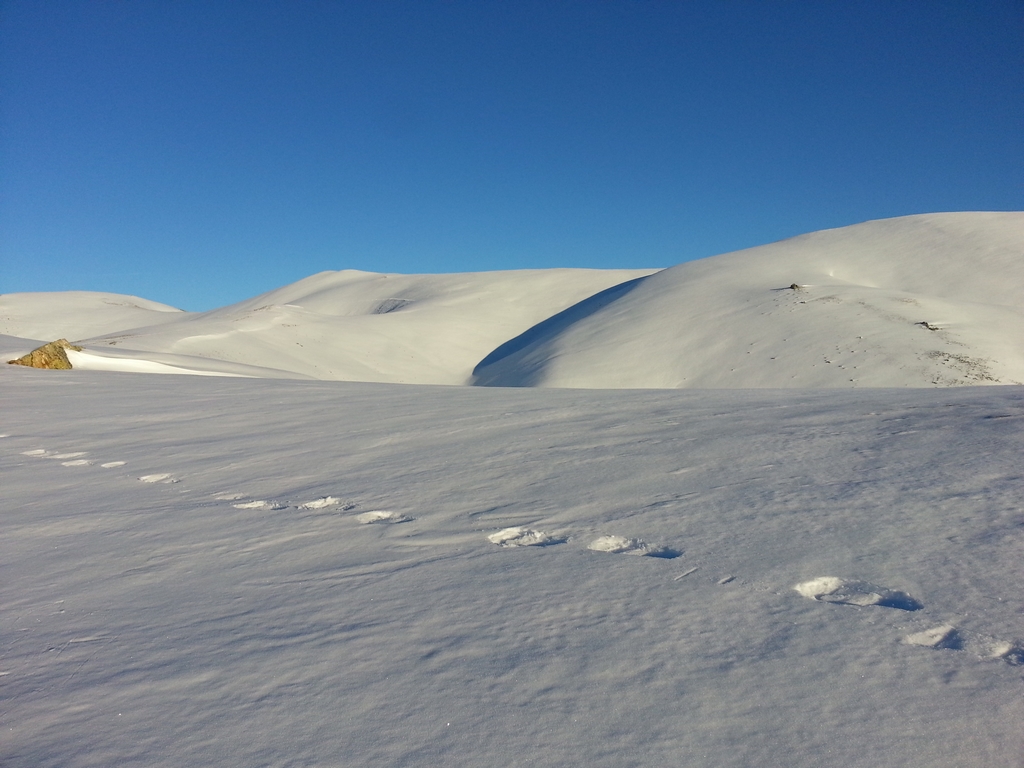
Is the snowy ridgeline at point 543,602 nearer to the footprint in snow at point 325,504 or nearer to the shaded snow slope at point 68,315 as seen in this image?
the footprint in snow at point 325,504

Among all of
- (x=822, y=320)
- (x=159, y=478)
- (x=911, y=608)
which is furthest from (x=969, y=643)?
(x=822, y=320)

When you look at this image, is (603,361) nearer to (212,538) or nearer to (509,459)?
(509,459)

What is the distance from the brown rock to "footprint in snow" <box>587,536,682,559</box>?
11.3 metres

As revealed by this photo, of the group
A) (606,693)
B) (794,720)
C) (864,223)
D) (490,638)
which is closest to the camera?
(794,720)

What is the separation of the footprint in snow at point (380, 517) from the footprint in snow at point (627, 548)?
3.01ft

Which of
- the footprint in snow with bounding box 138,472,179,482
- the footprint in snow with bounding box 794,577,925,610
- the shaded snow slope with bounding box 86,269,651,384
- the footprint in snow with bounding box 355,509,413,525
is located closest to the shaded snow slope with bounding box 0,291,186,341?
the shaded snow slope with bounding box 86,269,651,384

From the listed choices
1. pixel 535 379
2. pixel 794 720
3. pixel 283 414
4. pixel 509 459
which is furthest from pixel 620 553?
pixel 535 379

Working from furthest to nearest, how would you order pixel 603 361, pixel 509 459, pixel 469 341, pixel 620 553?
pixel 469 341 < pixel 603 361 < pixel 509 459 < pixel 620 553

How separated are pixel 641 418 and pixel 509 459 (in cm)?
131

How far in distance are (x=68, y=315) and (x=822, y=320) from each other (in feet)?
161

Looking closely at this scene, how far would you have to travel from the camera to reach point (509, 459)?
13.5 ft

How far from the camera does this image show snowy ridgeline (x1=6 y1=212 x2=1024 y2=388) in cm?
1691

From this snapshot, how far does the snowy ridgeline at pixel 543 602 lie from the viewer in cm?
158

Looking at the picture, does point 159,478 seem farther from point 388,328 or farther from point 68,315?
point 68,315
